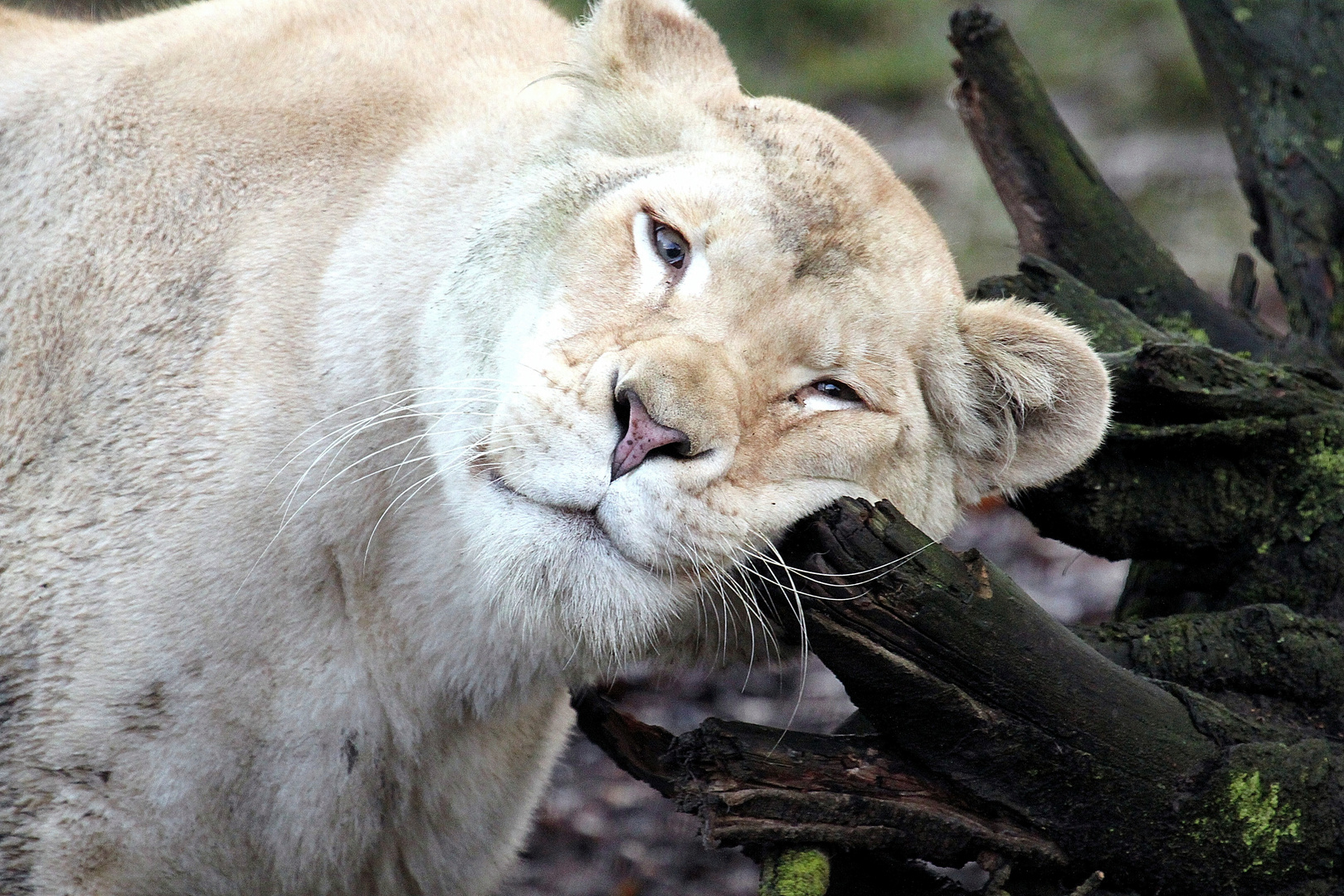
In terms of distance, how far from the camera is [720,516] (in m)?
2.63

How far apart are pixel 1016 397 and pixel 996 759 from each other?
2.87 feet

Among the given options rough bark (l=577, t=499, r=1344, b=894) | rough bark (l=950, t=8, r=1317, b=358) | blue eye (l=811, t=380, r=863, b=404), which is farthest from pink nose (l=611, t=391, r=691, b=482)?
rough bark (l=950, t=8, r=1317, b=358)

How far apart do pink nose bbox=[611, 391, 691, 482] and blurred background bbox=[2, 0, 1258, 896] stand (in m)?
3.38

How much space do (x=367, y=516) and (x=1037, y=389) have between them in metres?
1.65

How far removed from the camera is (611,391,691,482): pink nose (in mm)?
2527

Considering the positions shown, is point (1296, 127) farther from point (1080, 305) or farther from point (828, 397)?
point (828, 397)

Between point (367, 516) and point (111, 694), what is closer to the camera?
point (111, 694)

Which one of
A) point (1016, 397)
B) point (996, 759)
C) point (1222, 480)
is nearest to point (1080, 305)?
point (1222, 480)

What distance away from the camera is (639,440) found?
8.29 feet

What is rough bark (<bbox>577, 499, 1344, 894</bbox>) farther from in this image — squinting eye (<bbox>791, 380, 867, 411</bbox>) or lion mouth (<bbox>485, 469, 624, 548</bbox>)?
lion mouth (<bbox>485, 469, 624, 548</bbox>)

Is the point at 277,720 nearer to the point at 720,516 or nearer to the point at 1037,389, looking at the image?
the point at 720,516

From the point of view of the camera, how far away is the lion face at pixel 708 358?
2602mm

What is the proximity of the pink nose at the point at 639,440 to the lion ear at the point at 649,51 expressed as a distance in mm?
1148

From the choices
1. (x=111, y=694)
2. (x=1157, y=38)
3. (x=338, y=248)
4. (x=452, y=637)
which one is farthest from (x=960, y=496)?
(x=1157, y=38)
